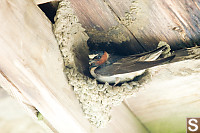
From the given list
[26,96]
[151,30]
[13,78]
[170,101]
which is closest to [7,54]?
[13,78]

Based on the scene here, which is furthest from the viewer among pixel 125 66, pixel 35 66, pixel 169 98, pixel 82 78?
pixel 169 98

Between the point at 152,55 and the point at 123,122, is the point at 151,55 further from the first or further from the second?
the point at 123,122

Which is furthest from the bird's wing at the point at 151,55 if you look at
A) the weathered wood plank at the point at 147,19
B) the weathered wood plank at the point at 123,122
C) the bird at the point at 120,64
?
the weathered wood plank at the point at 123,122

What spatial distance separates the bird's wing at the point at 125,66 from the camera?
1.39 metres

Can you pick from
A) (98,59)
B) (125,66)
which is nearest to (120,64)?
(125,66)

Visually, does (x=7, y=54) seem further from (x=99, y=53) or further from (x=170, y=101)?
(x=170, y=101)

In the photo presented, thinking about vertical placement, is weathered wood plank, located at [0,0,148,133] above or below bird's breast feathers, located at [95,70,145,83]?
above

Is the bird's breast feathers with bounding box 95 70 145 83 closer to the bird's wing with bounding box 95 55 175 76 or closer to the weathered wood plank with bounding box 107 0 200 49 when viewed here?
the bird's wing with bounding box 95 55 175 76

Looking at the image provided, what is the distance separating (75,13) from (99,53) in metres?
0.30

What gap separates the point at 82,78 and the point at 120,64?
0.25m

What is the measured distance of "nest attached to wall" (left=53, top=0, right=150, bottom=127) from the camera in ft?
5.35

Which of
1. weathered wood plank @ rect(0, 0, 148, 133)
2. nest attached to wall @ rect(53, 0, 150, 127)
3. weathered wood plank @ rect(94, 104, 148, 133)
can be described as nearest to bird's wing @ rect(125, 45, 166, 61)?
nest attached to wall @ rect(53, 0, 150, 127)

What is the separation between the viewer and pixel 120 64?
1.64m

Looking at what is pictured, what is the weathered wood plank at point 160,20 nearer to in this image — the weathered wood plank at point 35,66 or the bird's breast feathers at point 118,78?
the bird's breast feathers at point 118,78
